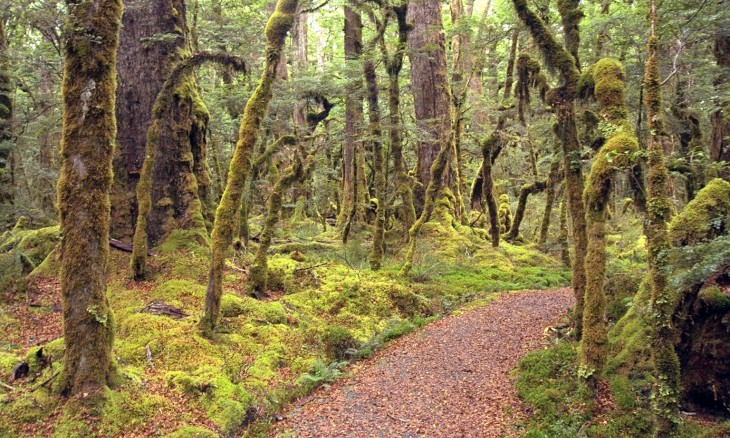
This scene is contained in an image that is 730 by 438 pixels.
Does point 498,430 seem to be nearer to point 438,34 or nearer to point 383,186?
point 383,186

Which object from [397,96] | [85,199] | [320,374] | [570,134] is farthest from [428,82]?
[85,199]

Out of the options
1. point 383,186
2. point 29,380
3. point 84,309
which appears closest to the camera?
point 84,309

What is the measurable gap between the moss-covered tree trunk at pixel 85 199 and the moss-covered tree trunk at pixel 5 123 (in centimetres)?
786

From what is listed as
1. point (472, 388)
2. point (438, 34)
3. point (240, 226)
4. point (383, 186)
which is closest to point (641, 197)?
point (472, 388)

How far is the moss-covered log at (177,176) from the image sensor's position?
8438 millimetres

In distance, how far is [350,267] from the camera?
1248 centimetres

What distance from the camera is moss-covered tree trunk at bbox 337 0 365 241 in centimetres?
1420

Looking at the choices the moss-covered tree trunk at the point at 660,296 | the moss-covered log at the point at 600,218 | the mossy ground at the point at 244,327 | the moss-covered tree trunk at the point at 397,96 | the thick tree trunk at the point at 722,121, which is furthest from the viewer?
the moss-covered tree trunk at the point at 397,96

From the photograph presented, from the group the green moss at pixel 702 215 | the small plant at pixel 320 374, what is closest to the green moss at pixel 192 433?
the small plant at pixel 320 374

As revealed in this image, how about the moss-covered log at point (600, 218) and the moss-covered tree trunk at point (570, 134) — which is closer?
the moss-covered log at point (600, 218)

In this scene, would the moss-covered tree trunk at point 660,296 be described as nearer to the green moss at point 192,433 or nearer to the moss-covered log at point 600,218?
the moss-covered log at point 600,218

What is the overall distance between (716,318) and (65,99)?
773 centimetres

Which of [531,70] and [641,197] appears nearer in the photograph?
[641,197]

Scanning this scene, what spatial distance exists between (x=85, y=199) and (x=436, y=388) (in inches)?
206
